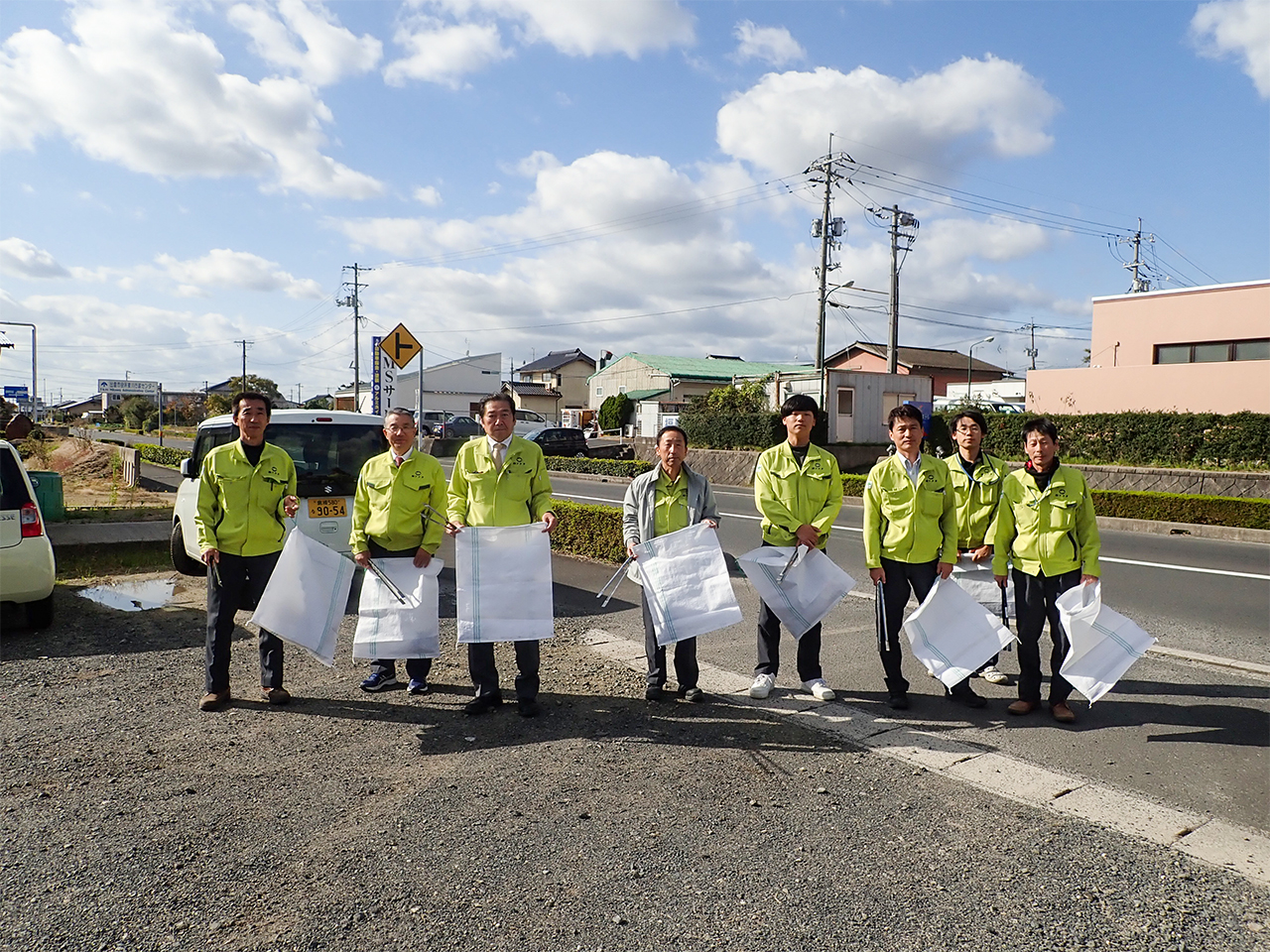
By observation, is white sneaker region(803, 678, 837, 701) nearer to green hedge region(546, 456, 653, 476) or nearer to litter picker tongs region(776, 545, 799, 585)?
litter picker tongs region(776, 545, 799, 585)

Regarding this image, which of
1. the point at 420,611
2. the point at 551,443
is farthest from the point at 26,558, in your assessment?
the point at 551,443

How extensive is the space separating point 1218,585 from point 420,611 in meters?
8.60

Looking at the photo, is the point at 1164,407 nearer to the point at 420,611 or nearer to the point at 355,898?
the point at 420,611

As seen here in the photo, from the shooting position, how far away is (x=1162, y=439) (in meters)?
20.7

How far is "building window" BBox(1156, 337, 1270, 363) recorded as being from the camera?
2323 centimetres

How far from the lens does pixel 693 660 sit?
211 inches

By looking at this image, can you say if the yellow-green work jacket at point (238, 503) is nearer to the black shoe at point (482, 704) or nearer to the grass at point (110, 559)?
the black shoe at point (482, 704)

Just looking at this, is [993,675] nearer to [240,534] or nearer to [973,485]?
[973,485]

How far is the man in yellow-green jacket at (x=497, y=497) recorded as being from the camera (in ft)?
16.7

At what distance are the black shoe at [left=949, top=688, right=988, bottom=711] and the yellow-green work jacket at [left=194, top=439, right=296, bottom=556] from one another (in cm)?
419

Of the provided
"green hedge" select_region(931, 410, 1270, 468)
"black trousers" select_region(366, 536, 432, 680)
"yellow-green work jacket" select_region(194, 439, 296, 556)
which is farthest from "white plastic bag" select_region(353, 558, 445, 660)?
"green hedge" select_region(931, 410, 1270, 468)

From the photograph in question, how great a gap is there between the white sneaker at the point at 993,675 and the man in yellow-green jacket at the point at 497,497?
296 cm

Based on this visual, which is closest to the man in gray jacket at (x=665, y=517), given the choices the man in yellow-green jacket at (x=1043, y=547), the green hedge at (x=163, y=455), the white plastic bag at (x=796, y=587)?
the white plastic bag at (x=796, y=587)

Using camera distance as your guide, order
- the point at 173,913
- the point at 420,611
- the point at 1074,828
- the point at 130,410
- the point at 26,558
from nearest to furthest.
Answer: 1. the point at 173,913
2. the point at 1074,828
3. the point at 420,611
4. the point at 26,558
5. the point at 130,410
